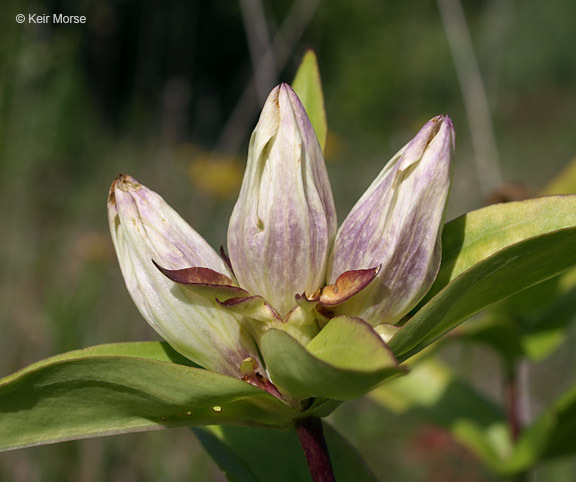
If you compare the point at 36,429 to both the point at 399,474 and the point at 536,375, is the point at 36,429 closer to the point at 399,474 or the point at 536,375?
the point at 399,474

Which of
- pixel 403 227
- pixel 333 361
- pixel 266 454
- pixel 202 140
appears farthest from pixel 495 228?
pixel 202 140

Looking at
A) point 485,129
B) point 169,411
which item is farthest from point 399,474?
point 169,411

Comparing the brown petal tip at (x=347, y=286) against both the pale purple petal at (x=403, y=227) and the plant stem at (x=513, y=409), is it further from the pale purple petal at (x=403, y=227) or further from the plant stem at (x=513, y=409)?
the plant stem at (x=513, y=409)

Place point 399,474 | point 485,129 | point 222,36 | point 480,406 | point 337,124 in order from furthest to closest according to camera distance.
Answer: point 222,36 < point 337,124 < point 399,474 < point 485,129 < point 480,406

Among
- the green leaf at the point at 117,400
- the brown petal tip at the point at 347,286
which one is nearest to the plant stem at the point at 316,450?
the green leaf at the point at 117,400

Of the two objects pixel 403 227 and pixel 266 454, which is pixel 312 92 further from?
pixel 266 454

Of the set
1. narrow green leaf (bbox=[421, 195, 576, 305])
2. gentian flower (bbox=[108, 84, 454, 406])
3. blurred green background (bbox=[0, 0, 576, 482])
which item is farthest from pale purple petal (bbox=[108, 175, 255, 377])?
blurred green background (bbox=[0, 0, 576, 482])
